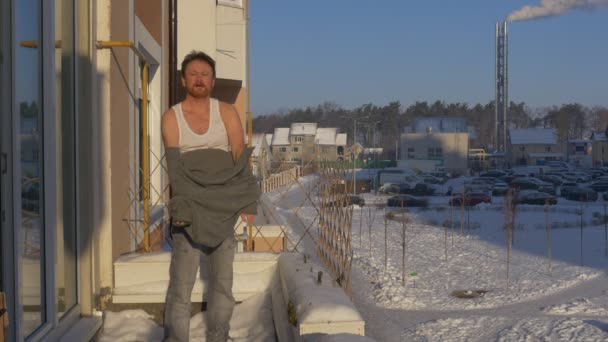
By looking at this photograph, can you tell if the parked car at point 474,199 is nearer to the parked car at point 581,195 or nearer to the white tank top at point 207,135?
the parked car at point 581,195

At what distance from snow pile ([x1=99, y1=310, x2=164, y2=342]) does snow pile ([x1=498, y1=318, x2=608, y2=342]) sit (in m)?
10.9

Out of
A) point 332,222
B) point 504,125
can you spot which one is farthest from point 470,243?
point 504,125

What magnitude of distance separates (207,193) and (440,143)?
75.1m

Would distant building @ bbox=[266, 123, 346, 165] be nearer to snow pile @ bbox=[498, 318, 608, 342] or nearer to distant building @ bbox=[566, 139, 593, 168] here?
distant building @ bbox=[566, 139, 593, 168]

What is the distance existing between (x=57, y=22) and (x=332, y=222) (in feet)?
11.9

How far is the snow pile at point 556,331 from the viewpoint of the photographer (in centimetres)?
1398

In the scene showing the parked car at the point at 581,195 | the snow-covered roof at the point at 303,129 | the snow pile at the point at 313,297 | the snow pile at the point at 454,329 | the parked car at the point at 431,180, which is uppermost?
the snow-covered roof at the point at 303,129

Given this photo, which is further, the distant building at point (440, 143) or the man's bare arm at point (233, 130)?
the distant building at point (440, 143)

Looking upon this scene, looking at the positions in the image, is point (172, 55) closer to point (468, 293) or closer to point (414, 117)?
point (468, 293)

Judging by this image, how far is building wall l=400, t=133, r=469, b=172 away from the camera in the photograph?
75875mm

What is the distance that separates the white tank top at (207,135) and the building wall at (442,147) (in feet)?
239

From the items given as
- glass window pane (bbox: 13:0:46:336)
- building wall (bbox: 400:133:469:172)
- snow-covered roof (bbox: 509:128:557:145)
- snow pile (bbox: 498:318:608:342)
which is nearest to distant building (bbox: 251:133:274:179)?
glass window pane (bbox: 13:0:46:336)

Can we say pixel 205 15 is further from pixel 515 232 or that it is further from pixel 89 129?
pixel 515 232

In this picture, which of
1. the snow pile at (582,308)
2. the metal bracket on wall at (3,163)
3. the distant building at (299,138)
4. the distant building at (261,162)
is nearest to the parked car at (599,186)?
the distant building at (299,138)
